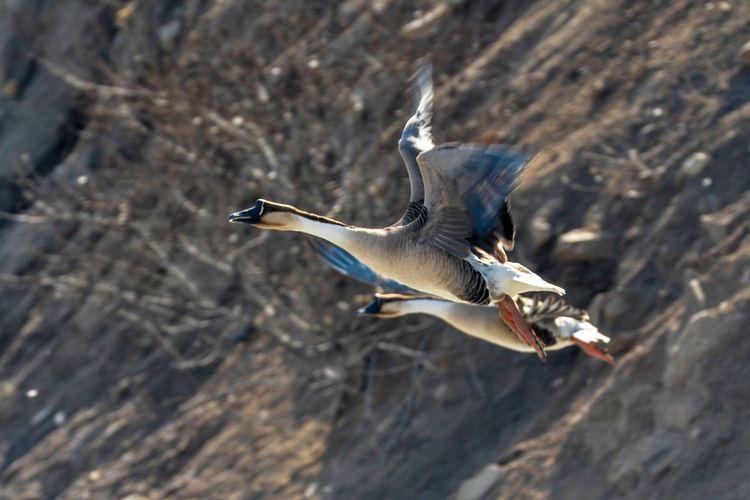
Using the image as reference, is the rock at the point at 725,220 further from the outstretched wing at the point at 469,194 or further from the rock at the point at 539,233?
the outstretched wing at the point at 469,194

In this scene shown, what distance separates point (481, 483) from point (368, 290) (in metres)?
2.14

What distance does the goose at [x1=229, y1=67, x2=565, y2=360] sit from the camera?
568cm

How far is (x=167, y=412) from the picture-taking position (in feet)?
38.3

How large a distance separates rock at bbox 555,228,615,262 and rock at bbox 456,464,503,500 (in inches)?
60.6

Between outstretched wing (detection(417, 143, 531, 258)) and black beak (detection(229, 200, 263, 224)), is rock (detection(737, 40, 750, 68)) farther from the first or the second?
black beak (detection(229, 200, 263, 224))

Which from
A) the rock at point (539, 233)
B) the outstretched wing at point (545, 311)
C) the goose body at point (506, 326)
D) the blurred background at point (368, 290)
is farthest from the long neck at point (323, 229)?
the rock at point (539, 233)

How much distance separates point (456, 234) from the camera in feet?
19.7

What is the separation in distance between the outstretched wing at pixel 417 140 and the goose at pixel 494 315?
0.64 m

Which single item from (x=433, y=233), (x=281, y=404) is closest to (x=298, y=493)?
(x=281, y=404)

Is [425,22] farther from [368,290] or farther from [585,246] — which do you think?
[585,246]

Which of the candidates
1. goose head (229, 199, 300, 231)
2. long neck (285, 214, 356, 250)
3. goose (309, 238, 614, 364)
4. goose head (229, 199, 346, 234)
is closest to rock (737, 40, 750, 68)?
goose (309, 238, 614, 364)

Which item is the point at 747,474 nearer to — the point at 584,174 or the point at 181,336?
the point at 584,174

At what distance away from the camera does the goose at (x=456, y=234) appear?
5684mm

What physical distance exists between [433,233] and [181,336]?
22.1ft
